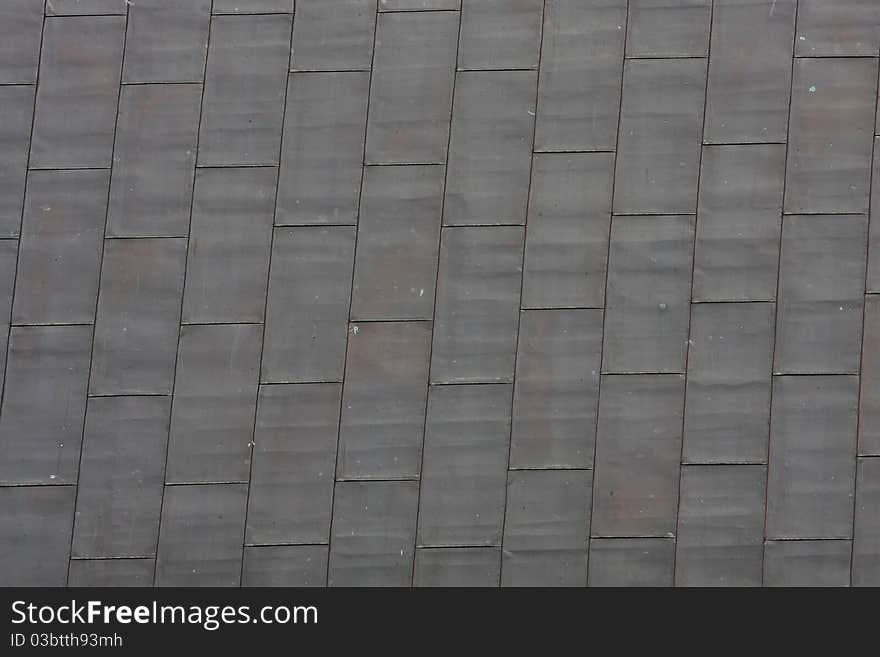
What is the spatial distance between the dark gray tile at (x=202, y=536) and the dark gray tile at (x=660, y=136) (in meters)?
4.40

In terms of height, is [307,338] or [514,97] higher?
[514,97]

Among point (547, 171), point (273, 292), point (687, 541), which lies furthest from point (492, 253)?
point (687, 541)

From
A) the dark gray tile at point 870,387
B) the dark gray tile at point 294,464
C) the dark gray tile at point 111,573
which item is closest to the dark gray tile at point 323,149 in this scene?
the dark gray tile at point 294,464

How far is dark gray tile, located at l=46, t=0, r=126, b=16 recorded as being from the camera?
59.6 ft

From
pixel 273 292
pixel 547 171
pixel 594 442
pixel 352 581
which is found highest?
pixel 547 171

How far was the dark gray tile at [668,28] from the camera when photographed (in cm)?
1759

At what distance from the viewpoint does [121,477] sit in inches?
677

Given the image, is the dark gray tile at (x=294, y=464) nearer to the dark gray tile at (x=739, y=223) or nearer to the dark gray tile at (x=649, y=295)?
the dark gray tile at (x=649, y=295)

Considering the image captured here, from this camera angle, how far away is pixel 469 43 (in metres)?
17.8

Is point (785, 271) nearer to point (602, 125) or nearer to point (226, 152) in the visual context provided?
point (602, 125)

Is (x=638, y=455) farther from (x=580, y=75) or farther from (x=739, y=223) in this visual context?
(x=580, y=75)

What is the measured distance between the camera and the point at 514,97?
57.8 feet

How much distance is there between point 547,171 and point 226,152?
297 cm

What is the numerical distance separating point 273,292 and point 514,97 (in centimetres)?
284
